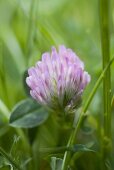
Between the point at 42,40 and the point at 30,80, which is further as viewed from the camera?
the point at 42,40

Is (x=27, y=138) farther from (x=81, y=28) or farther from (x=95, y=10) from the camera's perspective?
(x=95, y=10)

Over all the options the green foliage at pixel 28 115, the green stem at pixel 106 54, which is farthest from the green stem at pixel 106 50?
the green foliage at pixel 28 115

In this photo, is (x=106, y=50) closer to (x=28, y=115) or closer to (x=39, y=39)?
(x=28, y=115)

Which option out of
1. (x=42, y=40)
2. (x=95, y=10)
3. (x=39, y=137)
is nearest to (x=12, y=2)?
(x=95, y=10)

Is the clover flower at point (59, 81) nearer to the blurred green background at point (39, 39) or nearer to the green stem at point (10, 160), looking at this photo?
the green stem at point (10, 160)

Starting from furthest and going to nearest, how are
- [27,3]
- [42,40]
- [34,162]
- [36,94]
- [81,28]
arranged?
[27,3] → [81,28] → [42,40] → [34,162] → [36,94]

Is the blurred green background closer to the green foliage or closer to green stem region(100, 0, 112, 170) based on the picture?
the green foliage
